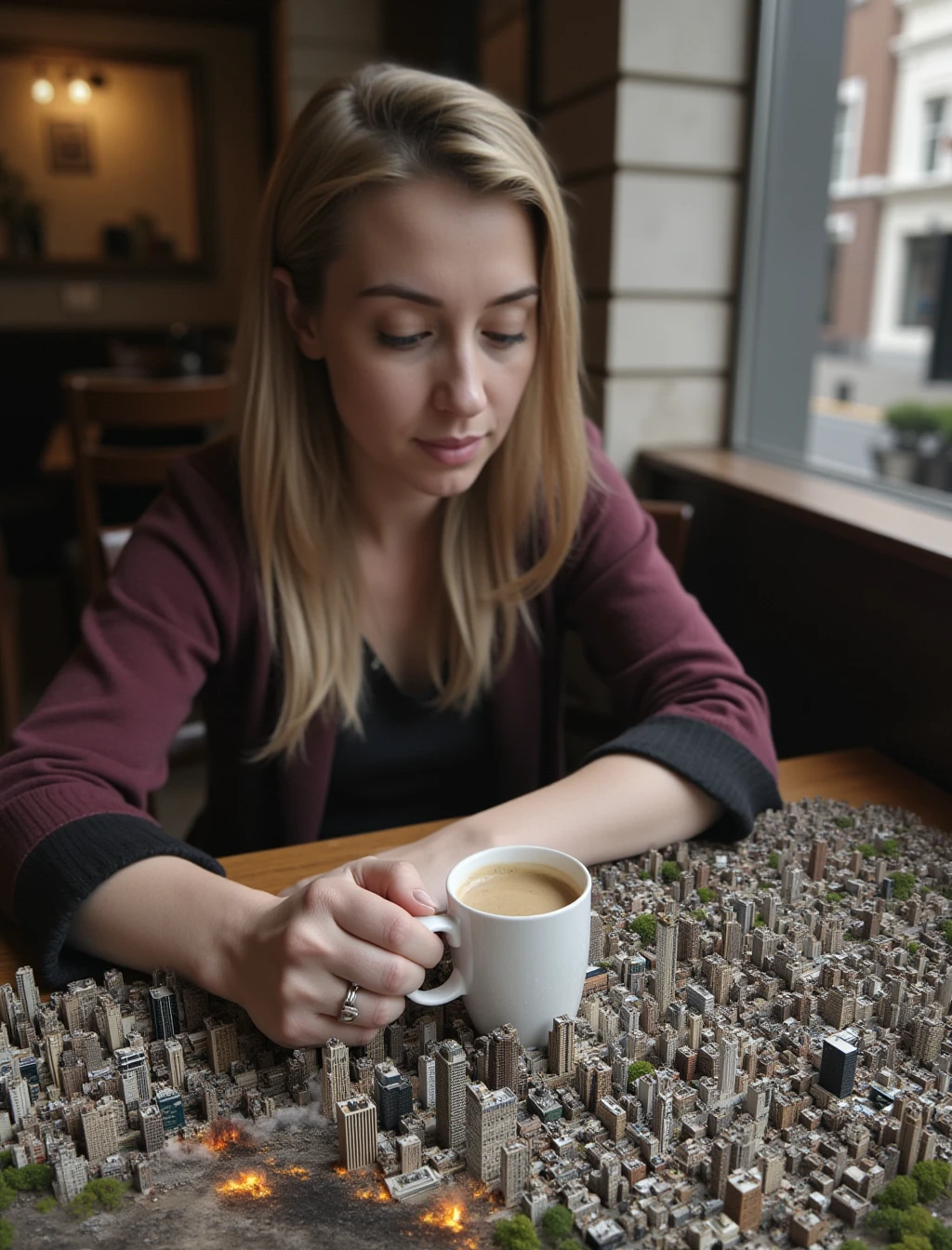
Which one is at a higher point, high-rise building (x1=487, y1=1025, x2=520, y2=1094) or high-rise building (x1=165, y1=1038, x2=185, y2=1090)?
high-rise building (x1=487, y1=1025, x2=520, y2=1094)

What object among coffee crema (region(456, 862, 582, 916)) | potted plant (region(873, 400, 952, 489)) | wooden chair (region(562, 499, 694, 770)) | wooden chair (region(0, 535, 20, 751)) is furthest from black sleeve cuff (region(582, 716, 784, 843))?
wooden chair (region(0, 535, 20, 751))

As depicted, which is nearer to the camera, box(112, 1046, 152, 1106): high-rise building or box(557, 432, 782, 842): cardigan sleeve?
box(112, 1046, 152, 1106): high-rise building

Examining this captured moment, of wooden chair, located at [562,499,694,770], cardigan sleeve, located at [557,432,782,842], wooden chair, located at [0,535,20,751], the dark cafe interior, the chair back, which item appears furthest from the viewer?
wooden chair, located at [0,535,20,751]

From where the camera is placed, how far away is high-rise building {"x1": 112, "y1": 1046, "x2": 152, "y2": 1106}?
2.00 feet

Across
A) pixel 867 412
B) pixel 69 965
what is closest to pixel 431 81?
pixel 69 965

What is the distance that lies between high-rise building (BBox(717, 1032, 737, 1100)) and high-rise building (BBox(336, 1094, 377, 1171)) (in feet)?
0.67

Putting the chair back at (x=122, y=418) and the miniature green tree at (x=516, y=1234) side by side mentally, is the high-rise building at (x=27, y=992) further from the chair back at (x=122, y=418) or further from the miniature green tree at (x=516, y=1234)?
the chair back at (x=122, y=418)

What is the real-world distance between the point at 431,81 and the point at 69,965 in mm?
828

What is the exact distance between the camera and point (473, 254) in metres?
0.90

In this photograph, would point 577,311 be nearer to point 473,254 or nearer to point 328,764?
point 473,254

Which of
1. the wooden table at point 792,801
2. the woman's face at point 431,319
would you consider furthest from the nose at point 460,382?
the wooden table at point 792,801

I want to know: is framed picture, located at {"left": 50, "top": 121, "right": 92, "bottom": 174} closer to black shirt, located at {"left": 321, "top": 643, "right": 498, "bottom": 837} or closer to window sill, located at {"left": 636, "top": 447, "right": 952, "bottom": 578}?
window sill, located at {"left": 636, "top": 447, "right": 952, "bottom": 578}

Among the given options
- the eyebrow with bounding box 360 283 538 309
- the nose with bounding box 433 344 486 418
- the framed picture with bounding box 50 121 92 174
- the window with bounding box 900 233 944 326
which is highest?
the framed picture with bounding box 50 121 92 174

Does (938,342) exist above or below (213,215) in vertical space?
below
